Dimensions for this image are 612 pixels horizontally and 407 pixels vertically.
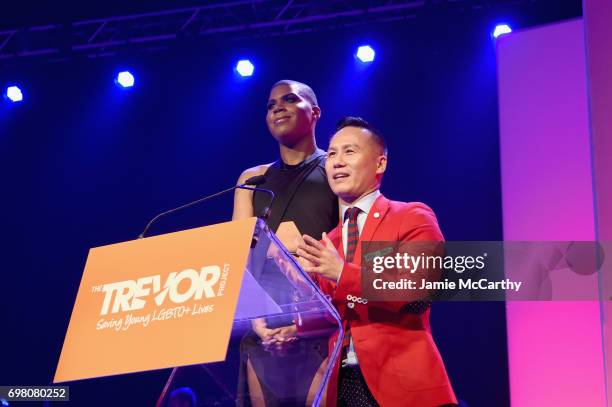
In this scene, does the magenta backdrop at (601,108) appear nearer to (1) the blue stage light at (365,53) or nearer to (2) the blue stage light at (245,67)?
(1) the blue stage light at (365,53)

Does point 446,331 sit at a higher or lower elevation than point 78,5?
lower

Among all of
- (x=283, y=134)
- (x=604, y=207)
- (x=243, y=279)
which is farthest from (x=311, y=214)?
(x=243, y=279)

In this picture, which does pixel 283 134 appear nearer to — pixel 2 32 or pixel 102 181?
pixel 102 181

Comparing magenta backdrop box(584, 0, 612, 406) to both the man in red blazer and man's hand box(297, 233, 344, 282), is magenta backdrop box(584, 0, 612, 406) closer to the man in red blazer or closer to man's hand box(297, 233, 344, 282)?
the man in red blazer

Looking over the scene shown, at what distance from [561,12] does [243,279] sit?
4.34m

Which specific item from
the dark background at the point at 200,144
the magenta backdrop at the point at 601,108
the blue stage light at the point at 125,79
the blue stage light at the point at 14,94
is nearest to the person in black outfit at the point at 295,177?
the magenta backdrop at the point at 601,108

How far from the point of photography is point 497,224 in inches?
201

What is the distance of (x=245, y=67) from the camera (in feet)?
19.4

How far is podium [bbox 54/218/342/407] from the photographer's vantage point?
1501mm

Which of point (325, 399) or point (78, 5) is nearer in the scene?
point (325, 399)

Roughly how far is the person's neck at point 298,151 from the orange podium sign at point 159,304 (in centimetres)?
156

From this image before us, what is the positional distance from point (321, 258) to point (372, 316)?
36cm

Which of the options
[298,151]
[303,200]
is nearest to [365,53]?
[298,151]

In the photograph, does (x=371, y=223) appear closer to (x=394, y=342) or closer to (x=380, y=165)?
(x=380, y=165)
